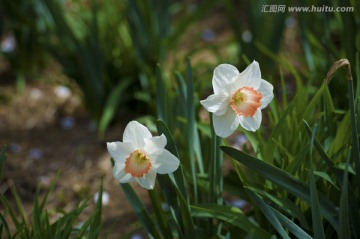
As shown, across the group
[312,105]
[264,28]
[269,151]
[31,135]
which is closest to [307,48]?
[264,28]

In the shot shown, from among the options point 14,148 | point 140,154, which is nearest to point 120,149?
point 140,154

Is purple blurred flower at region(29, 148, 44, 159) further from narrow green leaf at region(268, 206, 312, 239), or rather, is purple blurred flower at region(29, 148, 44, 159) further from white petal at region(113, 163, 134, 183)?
narrow green leaf at region(268, 206, 312, 239)

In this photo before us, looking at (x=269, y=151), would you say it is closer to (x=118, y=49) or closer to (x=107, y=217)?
(x=107, y=217)

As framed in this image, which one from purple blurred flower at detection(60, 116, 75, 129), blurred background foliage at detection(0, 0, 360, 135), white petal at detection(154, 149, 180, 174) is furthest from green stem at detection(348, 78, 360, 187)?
purple blurred flower at detection(60, 116, 75, 129)

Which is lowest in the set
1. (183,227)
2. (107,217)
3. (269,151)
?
(107,217)

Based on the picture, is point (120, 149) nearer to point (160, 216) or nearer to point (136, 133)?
point (136, 133)

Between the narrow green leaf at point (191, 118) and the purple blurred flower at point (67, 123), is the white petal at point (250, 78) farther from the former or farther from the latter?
the purple blurred flower at point (67, 123)

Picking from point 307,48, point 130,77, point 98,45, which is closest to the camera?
point 307,48

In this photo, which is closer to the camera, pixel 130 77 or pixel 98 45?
pixel 98 45
